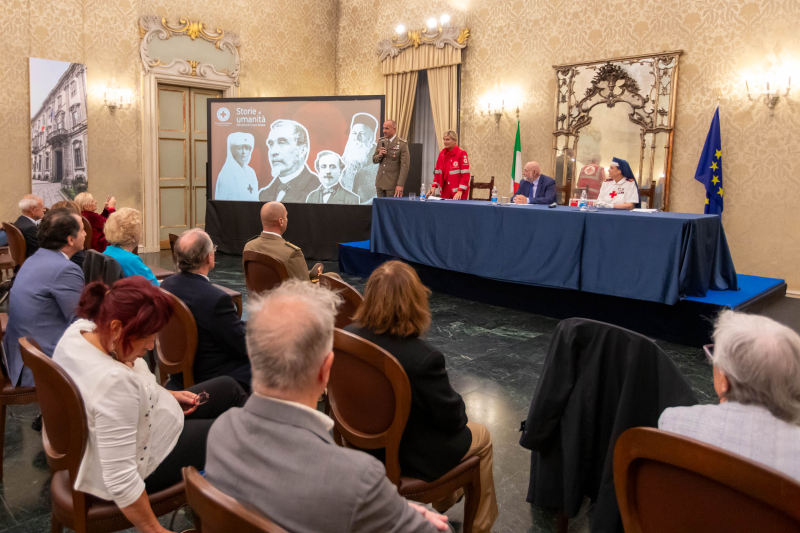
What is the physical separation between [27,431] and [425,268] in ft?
13.4

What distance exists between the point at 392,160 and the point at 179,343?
17.0 feet

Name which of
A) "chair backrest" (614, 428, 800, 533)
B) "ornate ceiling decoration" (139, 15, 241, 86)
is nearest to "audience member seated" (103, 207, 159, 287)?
"chair backrest" (614, 428, 800, 533)

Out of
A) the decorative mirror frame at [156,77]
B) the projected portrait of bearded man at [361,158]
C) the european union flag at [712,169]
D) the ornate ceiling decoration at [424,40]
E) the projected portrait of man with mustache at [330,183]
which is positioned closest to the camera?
the european union flag at [712,169]

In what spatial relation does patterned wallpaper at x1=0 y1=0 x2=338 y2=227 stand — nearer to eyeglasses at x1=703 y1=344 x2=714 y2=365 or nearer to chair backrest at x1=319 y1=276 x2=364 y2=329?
chair backrest at x1=319 y1=276 x2=364 y2=329

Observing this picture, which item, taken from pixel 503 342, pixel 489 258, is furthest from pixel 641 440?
pixel 489 258

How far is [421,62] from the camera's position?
8812 mm

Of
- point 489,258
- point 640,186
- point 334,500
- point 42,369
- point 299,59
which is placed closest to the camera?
point 334,500

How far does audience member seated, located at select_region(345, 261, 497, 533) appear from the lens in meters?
1.61

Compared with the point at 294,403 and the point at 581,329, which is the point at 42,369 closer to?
the point at 294,403

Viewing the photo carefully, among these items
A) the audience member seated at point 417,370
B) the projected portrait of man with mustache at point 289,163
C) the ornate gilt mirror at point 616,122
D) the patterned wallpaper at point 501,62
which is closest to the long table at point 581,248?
the patterned wallpaper at point 501,62

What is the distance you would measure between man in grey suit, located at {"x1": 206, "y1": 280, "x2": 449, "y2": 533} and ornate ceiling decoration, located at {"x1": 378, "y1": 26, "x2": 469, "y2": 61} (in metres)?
8.01

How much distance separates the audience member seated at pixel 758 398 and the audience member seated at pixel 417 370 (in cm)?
63

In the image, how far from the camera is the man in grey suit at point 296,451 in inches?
34.7

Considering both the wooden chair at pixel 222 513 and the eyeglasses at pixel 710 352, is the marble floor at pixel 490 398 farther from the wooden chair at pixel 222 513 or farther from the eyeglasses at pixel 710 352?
the wooden chair at pixel 222 513
